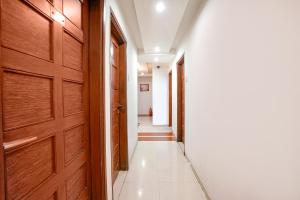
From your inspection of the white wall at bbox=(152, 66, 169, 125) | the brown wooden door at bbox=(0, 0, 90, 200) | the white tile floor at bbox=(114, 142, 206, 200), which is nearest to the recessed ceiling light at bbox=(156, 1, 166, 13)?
the brown wooden door at bbox=(0, 0, 90, 200)

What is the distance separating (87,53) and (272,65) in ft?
4.10

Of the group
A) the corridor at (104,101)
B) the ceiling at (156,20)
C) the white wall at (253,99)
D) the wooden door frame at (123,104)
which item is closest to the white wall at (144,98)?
the ceiling at (156,20)

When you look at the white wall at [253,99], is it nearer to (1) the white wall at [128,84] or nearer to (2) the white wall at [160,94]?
(1) the white wall at [128,84]

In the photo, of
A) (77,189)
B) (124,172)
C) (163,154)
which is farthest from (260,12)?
(163,154)

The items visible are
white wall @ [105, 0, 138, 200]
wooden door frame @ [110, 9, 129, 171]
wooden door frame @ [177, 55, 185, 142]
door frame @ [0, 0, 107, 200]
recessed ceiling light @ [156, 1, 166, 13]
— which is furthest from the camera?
wooden door frame @ [177, 55, 185, 142]

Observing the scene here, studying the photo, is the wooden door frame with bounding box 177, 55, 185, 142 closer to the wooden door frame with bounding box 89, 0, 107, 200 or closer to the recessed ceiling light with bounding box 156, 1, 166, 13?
the recessed ceiling light with bounding box 156, 1, 166, 13

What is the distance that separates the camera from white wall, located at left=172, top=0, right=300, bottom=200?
802 mm

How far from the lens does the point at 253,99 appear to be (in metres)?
1.09

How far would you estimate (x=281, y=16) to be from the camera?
85 centimetres

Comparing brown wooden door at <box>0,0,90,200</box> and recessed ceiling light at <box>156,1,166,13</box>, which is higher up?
recessed ceiling light at <box>156,1,166,13</box>

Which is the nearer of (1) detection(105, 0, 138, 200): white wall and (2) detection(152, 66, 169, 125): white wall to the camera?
(1) detection(105, 0, 138, 200): white wall

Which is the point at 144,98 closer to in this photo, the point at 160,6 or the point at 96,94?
the point at 160,6

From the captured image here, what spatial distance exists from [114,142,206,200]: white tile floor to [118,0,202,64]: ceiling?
2423 millimetres

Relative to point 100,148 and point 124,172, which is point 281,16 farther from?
point 124,172
